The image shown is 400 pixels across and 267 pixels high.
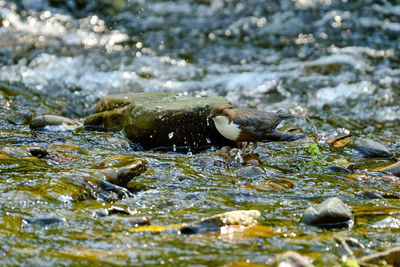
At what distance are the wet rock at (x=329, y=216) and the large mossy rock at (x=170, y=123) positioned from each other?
Answer: 3.05 meters

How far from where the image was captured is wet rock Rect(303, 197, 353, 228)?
3.68 meters

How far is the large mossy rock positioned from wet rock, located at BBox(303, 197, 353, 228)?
305 centimetres

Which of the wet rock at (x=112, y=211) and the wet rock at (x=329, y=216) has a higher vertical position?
the wet rock at (x=112, y=211)

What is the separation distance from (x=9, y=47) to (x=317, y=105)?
7140 mm

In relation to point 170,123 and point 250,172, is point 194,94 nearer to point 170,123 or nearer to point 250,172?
point 170,123

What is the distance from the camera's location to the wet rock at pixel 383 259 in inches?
107

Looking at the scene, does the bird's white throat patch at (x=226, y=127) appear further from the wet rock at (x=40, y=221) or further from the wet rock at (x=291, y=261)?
the wet rock at (x=291, y=261)

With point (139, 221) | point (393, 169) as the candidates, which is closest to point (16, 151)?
point (139, 221)

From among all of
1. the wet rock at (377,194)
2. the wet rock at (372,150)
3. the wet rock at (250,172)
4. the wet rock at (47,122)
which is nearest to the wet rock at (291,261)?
the wet rock at (377,194)

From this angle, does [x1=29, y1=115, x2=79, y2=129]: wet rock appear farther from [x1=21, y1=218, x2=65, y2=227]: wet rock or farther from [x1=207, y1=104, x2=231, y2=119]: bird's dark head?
[x1=21, y1=218, x2=65, y2=227]: wet rock

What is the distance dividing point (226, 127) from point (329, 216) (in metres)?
2.59

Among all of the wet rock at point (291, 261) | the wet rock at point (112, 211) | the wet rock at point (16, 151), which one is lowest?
the wet rock at point (112, 211)

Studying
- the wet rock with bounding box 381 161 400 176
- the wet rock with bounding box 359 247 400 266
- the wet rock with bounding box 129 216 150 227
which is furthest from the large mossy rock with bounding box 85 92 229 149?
the wet rock with bounding box 359 247 400 266

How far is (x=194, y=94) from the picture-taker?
10383 mm
